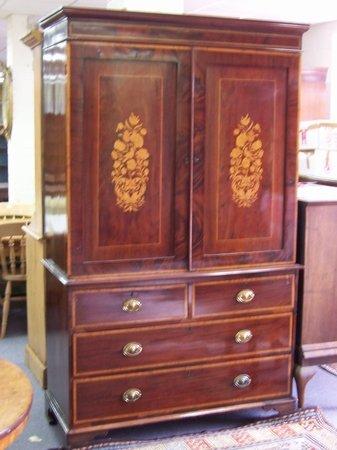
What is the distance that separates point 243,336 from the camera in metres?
3.01

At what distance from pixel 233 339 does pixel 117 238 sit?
72 centimetres

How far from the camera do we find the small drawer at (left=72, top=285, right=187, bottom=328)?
272 centimetres

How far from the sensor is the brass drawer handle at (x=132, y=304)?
9.13 feet

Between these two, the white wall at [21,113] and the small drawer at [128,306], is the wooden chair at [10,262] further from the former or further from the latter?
the white wall at [21,113]

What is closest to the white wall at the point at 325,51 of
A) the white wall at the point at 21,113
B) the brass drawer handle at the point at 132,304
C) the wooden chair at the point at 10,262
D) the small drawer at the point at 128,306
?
the white wall at the point at 21,113

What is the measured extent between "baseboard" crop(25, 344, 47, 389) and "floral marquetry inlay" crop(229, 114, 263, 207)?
141 cm

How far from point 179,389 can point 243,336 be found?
1.21 ft

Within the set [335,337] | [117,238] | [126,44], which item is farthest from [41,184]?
[335,337]

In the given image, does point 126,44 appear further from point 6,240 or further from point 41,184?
point 6,240

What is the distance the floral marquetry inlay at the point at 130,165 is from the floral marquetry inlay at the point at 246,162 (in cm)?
40

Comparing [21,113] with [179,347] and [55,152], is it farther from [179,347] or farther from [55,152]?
[179,347]

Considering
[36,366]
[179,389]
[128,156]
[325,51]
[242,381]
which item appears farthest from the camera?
[325,51]

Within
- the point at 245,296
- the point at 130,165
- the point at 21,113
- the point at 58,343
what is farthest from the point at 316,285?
the point at 21,113

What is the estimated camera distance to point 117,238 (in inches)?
109
